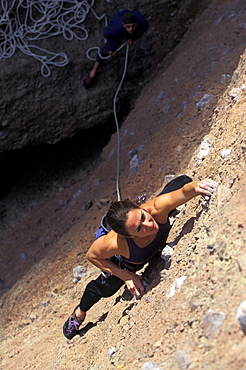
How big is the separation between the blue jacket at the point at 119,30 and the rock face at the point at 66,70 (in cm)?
39

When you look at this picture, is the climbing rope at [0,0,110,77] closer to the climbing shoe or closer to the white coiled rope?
the white coiled rope

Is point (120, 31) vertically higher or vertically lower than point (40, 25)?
lower

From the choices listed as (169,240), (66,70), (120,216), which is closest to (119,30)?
(66,70)

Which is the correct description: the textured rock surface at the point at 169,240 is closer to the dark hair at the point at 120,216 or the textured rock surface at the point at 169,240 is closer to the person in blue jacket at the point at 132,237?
the person in blue jacket at the point at 132,237

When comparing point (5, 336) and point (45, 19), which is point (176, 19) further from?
point (5, 336)

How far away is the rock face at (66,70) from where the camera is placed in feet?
15.8

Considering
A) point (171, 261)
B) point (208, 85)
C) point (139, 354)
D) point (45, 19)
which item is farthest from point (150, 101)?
point (139, 354)

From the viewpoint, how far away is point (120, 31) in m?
4.43

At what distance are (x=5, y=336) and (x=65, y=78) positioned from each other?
2.98 metres

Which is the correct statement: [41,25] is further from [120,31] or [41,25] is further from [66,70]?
[120,31]

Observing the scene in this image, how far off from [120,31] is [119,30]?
2 cm

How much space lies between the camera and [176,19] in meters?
5.11

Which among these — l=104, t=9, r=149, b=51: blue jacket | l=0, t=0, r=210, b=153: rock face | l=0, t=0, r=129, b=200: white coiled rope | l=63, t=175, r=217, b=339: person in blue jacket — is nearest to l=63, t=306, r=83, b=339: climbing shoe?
l=63, t=175, r=217, b=339: person in blue jacket

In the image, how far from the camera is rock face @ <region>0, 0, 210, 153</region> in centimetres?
480
